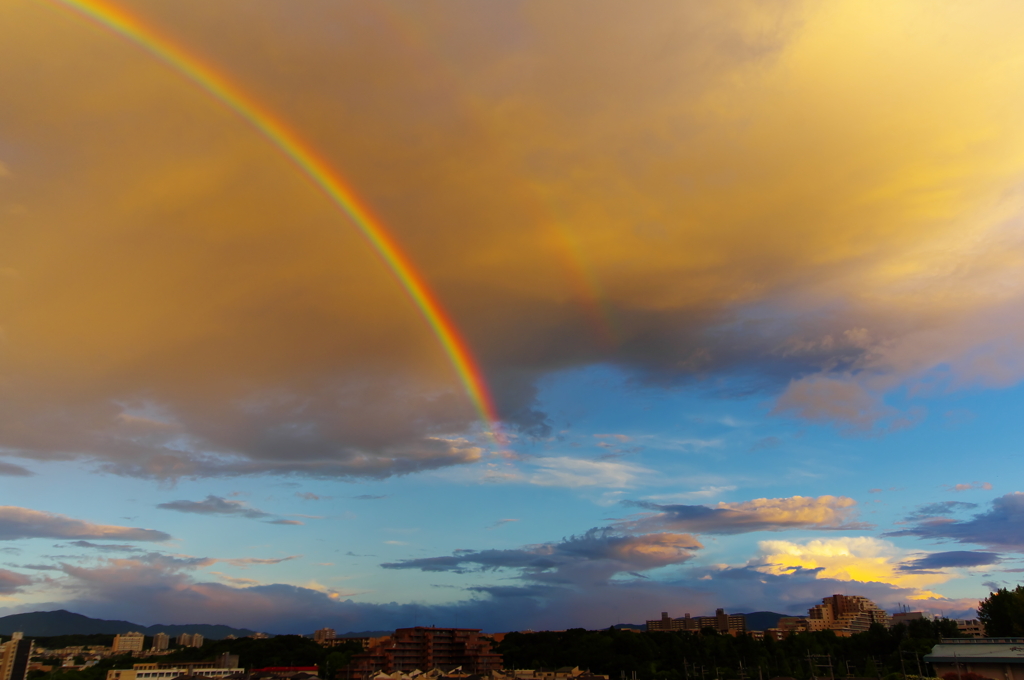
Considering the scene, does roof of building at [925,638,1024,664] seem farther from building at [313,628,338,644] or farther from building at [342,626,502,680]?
building at [313,628,338,644]

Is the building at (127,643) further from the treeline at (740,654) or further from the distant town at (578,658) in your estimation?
the treeline at (740,654)

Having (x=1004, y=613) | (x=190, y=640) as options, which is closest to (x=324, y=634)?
(x=190, y=640)

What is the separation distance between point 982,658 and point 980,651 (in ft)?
6.57

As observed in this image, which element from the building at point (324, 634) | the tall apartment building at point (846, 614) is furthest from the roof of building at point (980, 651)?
the building at point (324, 634)

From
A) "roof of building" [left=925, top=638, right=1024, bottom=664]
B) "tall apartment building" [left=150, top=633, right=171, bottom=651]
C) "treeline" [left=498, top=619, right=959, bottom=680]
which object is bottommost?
"tall apartment building" [left=150, top=633, right=171, bottom=651]

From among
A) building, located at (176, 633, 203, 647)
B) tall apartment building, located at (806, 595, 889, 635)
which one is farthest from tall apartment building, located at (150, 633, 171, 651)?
tall apartment building, located at (806, 595, 889, 635)

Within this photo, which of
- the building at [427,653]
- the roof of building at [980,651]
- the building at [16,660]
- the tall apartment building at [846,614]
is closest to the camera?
the roof of building at [980,651]

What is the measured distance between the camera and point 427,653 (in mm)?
82750

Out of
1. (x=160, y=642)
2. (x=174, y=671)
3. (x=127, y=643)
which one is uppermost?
(x=174, y=671)

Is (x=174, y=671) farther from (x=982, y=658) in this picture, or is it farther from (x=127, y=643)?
(x=127, y=643)

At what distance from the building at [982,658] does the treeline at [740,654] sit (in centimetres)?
1536

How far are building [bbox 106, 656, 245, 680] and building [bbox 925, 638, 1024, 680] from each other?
67.9 metres

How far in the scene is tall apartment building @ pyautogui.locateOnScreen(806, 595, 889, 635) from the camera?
166m

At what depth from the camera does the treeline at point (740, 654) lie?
7300 centimetres
